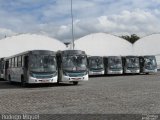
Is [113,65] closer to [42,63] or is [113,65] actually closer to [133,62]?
[133,62]

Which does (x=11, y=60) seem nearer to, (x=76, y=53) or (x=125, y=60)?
(x=76, y=53)

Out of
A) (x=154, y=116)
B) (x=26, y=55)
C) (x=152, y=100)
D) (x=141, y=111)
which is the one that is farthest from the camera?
(x=26, y=55)

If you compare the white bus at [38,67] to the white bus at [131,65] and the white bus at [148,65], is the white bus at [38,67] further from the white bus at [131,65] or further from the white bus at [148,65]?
the white bus at [148,65]

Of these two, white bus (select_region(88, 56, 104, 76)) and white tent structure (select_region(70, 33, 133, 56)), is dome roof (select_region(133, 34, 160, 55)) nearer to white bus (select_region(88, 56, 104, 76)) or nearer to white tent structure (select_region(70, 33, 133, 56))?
white tent structure (select_region(70, 33, 133, 56))

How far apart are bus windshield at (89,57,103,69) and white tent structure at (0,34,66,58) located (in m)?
16.2

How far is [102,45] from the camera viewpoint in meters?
68.4

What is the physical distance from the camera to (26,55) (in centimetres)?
2766

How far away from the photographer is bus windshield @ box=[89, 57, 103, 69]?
157 ft

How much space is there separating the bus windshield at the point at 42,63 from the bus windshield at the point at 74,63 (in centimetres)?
117

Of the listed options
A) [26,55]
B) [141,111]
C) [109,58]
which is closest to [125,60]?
[109,58]

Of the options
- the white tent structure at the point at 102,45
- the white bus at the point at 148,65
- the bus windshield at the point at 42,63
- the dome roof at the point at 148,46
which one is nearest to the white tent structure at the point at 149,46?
the dome roof at the point at 148,46

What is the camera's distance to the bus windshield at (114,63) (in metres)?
48.2

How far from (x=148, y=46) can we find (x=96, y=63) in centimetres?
2544

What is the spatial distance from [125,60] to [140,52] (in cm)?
2289
